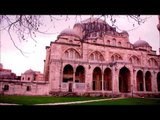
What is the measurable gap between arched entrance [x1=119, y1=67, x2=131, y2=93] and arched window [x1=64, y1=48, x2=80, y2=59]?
9.49 meters

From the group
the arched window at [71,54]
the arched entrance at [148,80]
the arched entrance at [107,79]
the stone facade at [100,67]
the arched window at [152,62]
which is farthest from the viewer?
the arched window at [152,62]

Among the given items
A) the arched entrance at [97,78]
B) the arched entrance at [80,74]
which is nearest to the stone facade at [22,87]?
the arched entrance at [80,74]

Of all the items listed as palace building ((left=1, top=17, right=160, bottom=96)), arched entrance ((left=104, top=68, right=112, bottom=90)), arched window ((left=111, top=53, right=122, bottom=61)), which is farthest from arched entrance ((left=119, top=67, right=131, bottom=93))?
arched window ((left=111, top=53, right=122, bottom=61))

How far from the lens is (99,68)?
35156 millimetres

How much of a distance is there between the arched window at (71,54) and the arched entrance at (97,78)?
4597 mm

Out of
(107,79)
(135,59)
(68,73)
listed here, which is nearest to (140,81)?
(135,59)

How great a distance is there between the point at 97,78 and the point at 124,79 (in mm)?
5805

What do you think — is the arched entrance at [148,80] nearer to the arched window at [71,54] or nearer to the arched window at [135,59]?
the arched window at [135,59]

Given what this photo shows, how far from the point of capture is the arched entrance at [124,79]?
116 feet

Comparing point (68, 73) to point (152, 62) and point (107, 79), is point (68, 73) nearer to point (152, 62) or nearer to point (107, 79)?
point (107, 79)
